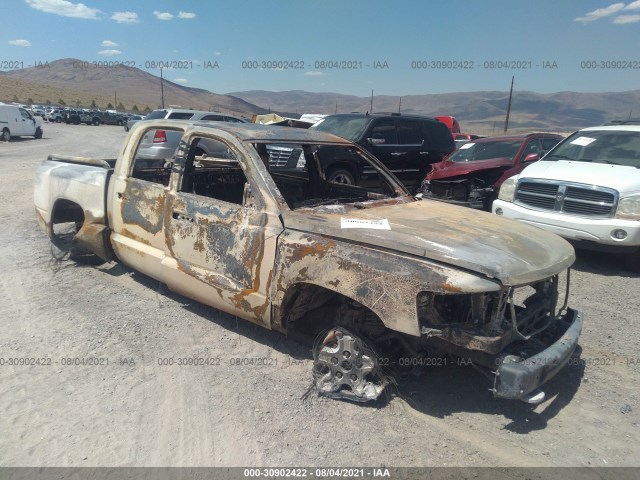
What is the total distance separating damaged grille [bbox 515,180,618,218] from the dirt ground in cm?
166

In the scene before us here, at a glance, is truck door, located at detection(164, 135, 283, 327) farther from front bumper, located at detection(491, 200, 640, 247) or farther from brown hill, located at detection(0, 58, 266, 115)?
brown hill, located at detection(0, 58, 266, 115)

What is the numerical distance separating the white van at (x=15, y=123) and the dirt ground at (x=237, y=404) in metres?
23.3

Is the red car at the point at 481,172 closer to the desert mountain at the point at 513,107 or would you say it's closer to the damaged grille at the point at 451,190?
the damaged grille at the point at 451,190

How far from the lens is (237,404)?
3164 millimetres

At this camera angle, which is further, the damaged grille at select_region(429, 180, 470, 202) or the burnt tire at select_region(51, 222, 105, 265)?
the damaged grille at select_region(429, 180, 470, 202)

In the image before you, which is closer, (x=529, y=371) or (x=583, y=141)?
(x=529, y=371)

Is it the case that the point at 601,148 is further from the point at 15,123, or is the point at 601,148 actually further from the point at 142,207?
the point at 15,123

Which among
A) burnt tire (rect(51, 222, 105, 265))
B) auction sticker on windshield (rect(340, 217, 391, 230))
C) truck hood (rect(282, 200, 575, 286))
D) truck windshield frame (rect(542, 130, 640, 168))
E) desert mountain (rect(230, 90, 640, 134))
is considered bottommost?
burnt tire (rect(51, 222, 105, 265))

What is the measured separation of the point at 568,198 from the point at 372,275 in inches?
174

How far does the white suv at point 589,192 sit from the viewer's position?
5.76 meters

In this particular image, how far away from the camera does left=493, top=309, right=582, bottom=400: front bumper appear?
2686 millimetres

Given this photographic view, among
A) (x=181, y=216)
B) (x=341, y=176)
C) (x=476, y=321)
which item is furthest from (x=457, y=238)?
(x=341, y=176)

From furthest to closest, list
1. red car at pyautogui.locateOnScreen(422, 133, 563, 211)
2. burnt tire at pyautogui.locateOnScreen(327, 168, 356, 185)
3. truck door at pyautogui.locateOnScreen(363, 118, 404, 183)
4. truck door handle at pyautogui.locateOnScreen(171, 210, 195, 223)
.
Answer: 1. truck door at pyautogui.locateOnScreen(363, 118, 404, 183)
2. red car at pyautogui.locateOnScreen(422, 133, 563, 211)
3. burnt tire at pyautogui.locateOnScreen(327, 168, 356, 185)
4. truck door handle at pyautogui.locateOnScreen(171, 210, 195, 223)

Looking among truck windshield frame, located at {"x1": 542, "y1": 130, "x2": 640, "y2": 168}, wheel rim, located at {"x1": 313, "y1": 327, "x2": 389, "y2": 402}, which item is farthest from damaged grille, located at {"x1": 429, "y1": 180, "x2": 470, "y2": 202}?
wheel rim, located at {"x1": 313, "y1": 327, "x2": 389, "y2": 402}
